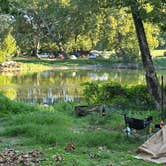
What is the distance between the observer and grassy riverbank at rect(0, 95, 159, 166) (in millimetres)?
9070

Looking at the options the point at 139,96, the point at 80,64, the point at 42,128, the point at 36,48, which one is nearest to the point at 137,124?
the point at 42,128

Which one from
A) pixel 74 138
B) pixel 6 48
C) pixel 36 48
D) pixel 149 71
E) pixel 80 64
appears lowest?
pixel 80 64

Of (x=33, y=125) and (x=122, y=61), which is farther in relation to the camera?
(x=122, y=61)

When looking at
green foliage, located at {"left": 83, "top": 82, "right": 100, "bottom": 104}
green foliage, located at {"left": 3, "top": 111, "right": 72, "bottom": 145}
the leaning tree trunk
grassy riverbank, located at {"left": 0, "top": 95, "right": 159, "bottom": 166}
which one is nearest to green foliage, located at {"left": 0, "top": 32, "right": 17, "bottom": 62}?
green foliage, located at {"left": 83, "top": 82, "right": 100, "bottom": 104}

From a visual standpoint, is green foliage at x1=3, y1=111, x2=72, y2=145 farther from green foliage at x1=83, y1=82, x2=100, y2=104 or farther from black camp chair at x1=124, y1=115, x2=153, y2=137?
green foliage at x1=83, y1=82, x2=100, y2=104

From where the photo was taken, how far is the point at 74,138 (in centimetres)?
1118

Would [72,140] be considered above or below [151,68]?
below

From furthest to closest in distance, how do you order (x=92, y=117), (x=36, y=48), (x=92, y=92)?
(x=36, y=48) < (x=92, y=92) < (x=92, y=117)

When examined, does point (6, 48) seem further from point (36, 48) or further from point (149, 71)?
point (149, 71)

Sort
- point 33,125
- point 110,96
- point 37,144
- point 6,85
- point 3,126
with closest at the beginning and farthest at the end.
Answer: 1. point 37,144
2. point 33,125
3. point 3,126
4. point 110,96
5. point 6,85

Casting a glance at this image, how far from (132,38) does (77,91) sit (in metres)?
32.6

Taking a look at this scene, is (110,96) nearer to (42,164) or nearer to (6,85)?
(42,164)

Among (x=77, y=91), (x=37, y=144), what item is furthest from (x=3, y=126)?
(x=77, y=91)

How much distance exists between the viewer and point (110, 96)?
62.6ft
